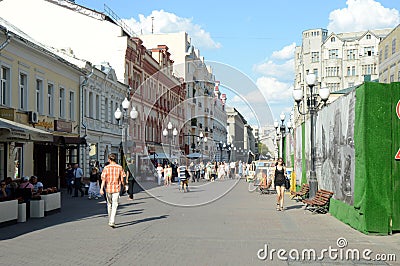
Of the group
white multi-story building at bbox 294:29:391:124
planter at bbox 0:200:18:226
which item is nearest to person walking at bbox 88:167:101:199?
planter at bbox 0:200:18:226

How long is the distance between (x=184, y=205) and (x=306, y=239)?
9509 mm

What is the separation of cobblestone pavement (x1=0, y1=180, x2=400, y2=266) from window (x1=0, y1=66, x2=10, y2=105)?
8793 mm

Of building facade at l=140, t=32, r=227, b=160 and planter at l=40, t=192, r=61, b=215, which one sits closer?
planter at l=40, t=192, r=61, b=215

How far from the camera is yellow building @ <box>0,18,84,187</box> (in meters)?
23.0

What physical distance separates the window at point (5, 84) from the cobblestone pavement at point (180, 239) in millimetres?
8793

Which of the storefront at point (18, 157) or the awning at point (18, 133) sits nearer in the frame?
the awning at point (18, 133)

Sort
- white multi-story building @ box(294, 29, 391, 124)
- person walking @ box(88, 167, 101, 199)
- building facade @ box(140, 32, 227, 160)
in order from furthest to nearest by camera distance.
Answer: white multi-story building @ box(294, 29, 391, 124) < building facade @ box(140, 32, 227, 160) < person walking @ box(88, 167, 101, 199)

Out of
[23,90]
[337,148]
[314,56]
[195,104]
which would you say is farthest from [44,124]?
[314,56]

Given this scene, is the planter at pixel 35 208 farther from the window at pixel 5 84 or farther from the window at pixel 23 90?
the window at pixel 23 90

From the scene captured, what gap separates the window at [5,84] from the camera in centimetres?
2322

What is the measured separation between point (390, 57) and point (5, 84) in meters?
47.6

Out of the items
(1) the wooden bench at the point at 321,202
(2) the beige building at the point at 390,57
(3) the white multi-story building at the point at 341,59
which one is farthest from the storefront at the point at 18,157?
(3) the white multi-story building at the point at 341,59

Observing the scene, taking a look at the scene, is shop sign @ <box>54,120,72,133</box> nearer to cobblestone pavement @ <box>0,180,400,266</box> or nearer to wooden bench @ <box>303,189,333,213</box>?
cobblestone pavement @ <box>0,180,400,266</box>

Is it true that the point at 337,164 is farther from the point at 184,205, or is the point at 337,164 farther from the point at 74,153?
the point at 74,153
